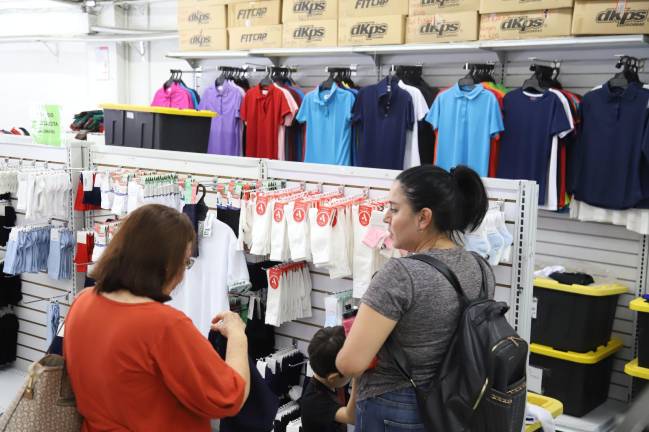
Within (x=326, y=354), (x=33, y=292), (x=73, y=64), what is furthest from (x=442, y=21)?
(x=73, y=64)

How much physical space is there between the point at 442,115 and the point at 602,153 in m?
1.22

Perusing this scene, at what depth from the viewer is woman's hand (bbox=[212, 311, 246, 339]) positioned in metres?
2.06

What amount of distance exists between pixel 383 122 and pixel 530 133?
1198 millimetres

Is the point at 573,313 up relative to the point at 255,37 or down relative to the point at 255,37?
down

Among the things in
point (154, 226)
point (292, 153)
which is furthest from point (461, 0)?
point (154, 226)

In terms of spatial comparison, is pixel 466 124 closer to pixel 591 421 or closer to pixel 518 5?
pixel 518 5

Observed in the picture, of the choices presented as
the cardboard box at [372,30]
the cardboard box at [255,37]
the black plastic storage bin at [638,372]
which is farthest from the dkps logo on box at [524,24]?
the black plastic storage bin at [638,372]

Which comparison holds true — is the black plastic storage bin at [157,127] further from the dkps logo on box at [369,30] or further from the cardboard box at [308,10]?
the cardboard box at [308,10]

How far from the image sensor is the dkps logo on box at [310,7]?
6.17 metres

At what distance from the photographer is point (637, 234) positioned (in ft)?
17.0

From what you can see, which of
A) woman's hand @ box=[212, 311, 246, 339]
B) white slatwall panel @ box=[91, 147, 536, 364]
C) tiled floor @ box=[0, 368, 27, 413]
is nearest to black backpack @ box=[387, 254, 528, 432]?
woman's hand @ box=[212, 311, 246, 339]

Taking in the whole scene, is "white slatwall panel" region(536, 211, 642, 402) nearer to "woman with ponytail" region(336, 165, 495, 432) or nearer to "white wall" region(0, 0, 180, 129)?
"woman with ponytail" region(336, 165, 495, 432)

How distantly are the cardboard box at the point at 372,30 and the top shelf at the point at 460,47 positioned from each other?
0.16 feet

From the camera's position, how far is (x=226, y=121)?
22.4 feet
